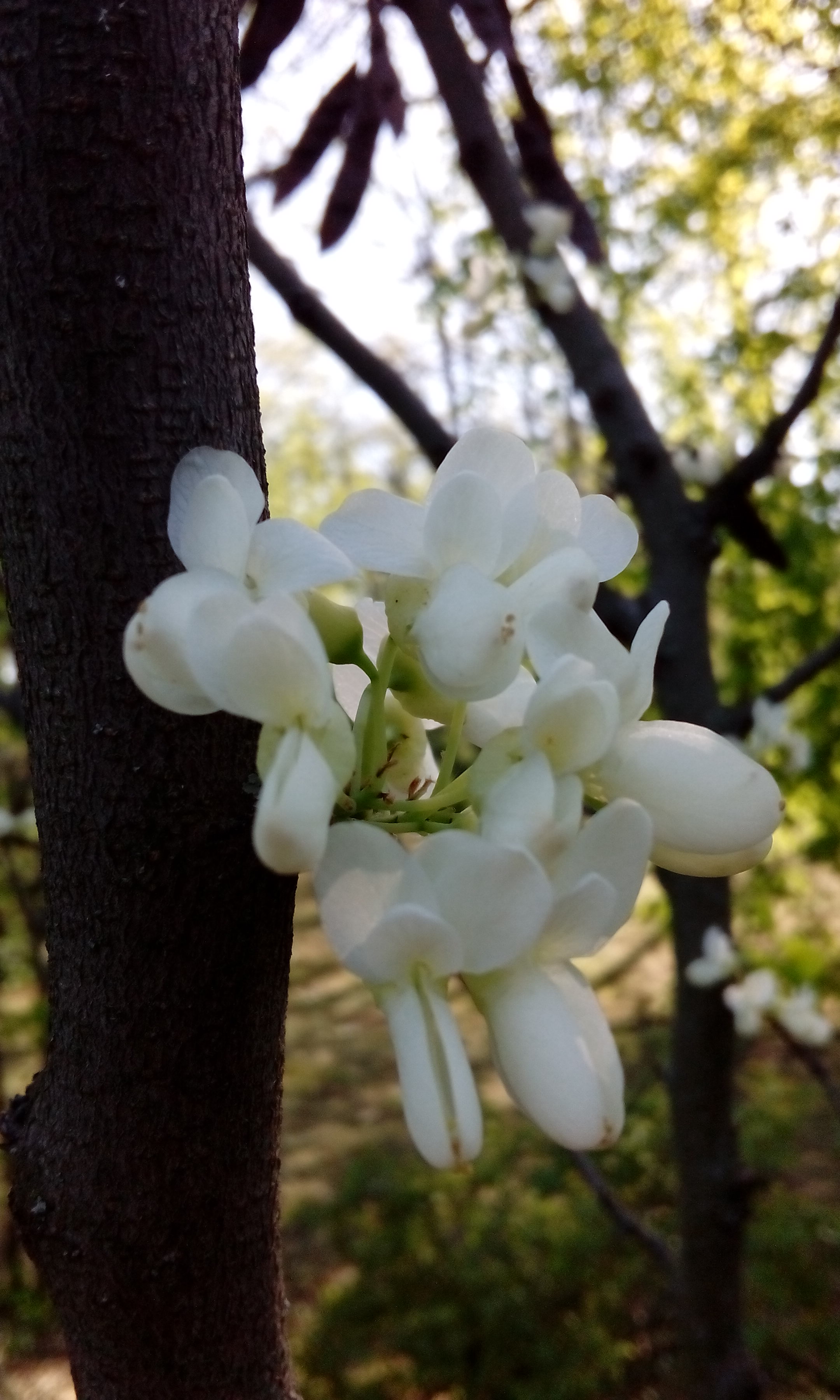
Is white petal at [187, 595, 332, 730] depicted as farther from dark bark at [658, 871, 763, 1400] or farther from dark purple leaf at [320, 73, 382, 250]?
dark bark at [658, 871, 763, 1400]

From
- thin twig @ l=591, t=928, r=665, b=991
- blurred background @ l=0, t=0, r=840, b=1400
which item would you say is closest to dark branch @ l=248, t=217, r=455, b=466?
blurred background @ l=0, t=0, r=840, b=1400

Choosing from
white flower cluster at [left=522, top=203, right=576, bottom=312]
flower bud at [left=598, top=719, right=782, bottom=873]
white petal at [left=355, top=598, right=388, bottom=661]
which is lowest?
flower bud at [left=598, top=719, right=782, bottom=873]

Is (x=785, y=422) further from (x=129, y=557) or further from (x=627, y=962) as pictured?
(x=627, y=962)

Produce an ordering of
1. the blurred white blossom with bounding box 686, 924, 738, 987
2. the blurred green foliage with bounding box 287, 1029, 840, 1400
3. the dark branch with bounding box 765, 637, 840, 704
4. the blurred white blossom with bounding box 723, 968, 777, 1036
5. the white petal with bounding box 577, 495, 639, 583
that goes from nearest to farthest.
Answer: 1. the white petal with bounding box 577, 495, 639, 583
2. the dark branch with bounding box 765, 637, 840, 704
3. the blurred white blossom with bounding box 686, 924, 738, 987
4. the blurred white blossom with bounding box 723, 968, 777, 1036
5. the blurred green foliage with bounding box 287, 1029, 840, 1400

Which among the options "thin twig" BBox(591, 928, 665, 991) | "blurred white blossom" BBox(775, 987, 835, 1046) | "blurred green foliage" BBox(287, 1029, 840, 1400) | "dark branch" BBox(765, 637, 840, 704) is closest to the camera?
"dark branch" BBox(765, 637, 840, 704)

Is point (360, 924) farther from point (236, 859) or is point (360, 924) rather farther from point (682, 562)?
point (682, 562)

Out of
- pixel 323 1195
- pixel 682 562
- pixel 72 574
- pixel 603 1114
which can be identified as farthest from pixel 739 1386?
pixel 323 1195

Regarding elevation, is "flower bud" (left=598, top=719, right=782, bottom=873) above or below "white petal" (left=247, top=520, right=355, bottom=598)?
below

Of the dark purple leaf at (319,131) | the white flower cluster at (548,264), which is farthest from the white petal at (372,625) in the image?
the white flower cluster at (548,264)
